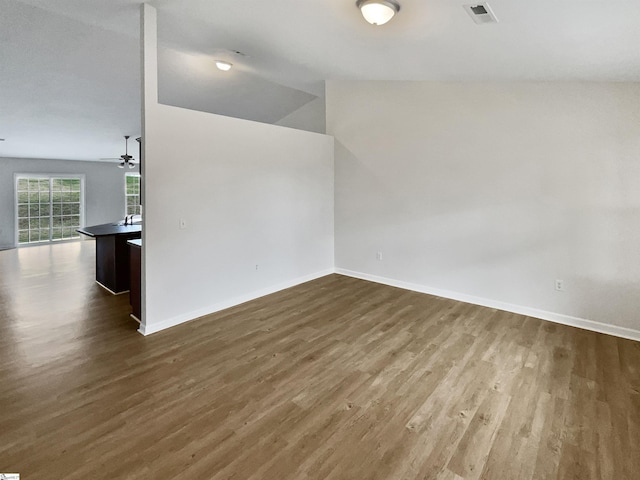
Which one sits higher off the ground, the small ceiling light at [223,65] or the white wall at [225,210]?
the small ceiling light at [223,65]

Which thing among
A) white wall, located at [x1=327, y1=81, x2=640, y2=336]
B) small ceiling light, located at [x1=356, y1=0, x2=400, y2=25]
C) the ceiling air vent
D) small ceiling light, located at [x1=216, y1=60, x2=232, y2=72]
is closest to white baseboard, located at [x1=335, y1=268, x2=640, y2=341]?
white wall, located at [x1=327, y1=81, x2=640, y2=336]

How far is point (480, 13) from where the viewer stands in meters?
2.48

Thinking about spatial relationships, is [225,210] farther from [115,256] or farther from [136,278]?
[115,256]

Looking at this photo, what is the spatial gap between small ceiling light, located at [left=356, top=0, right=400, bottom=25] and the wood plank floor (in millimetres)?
2718

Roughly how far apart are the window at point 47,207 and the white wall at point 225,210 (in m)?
8.55

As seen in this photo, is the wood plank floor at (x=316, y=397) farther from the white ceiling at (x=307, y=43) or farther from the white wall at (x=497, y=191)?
the white ceiling at (x=307, y=43)

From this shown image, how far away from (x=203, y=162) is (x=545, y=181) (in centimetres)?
377

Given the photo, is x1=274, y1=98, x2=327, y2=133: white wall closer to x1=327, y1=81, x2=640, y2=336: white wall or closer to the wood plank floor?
x1=327, y1=81, x2=640, y2=336: white wall

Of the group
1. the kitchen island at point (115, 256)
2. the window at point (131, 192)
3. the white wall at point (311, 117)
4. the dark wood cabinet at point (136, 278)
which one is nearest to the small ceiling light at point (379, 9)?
the dark wood cabinet at point (136, 278)

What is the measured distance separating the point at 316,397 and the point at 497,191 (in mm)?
3241

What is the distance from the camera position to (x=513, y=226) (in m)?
4.08

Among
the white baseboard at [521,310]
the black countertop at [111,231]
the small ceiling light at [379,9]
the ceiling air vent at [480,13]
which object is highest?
the small ceiling light at [379,9]

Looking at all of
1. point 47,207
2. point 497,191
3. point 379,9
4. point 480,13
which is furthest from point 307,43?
point 47,207

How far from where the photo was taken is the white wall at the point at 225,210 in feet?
11.4
